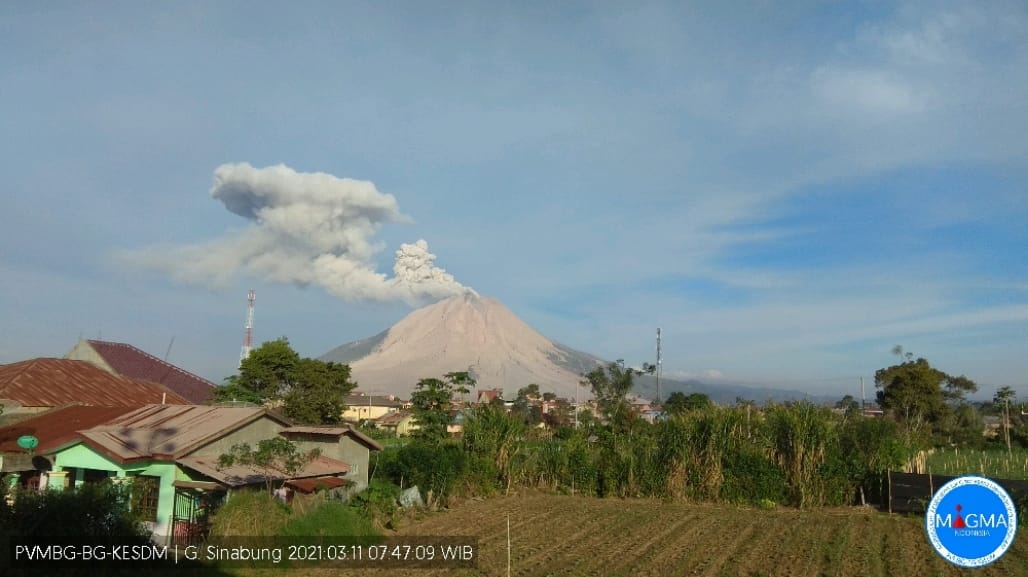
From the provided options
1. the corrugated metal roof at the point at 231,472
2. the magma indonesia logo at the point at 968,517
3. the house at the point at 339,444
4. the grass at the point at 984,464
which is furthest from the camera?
the grass at the point at 984,464

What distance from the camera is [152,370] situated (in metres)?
40.2

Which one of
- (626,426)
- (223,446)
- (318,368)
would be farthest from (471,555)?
(318,368)

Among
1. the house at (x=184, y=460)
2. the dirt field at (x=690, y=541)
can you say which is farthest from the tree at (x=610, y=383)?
the house at (x=184, y=460)

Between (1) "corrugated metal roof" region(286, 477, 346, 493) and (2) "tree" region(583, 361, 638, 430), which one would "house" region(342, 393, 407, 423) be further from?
(1) "corrugated metal roof" region(286, 477, 346, 493)

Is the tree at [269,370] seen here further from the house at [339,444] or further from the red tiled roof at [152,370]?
the house at [339,444]

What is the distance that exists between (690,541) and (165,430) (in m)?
12.1

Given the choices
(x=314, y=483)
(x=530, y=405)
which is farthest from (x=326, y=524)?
(x=530, y=405)

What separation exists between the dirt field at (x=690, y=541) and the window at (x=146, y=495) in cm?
487

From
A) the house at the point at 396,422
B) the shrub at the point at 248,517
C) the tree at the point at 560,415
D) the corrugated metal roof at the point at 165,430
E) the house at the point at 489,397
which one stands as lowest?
the house at the point at 396,422

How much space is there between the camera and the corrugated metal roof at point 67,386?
79.5 ft

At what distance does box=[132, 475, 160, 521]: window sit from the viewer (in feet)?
45.8

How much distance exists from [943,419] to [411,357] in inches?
6596

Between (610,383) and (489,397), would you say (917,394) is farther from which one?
(489,397)

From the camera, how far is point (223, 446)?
1527cm
